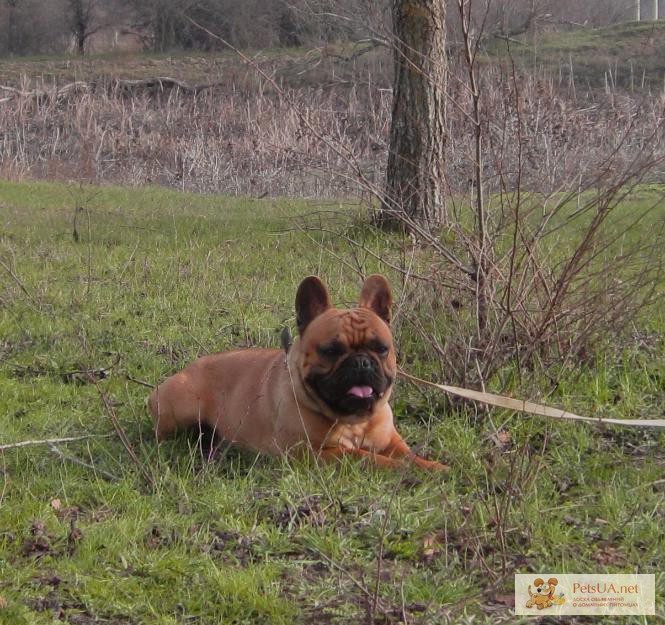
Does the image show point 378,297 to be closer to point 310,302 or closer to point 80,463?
point 310,302

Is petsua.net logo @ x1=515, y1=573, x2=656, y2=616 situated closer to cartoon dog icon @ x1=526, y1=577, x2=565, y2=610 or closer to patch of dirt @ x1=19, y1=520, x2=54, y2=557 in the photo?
cartoon dog icon @ x1=526, y1=577, x2=565, y2=610

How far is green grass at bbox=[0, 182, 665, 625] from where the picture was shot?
361cm

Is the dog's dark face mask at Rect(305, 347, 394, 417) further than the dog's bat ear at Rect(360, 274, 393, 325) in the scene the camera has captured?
No

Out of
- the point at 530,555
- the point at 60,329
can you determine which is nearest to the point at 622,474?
the point at 530,555

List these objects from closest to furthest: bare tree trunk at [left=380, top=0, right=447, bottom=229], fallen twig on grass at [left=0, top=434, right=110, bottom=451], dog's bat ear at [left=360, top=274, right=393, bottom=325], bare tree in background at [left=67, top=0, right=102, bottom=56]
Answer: fallen twig on grass at [left=0, top=434, right=110, bottom=451] < dog's bat ear at [left=360, top=274, right=393, bottom=325] < bare tree trunk at [left=380, top=0, right=447, bottom=229] < bare tree in background at [left=67, top=0, right=102, bottom=56]

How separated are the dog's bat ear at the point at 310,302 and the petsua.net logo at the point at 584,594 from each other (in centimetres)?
207

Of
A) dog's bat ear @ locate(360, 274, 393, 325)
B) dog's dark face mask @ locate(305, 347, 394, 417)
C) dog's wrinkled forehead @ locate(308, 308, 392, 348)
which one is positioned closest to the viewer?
dog's dark face mask @ locate(305, 347, 394, 417)

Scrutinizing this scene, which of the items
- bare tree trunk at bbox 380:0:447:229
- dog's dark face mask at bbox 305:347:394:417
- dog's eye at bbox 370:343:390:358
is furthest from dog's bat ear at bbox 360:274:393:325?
bare tree trunk at bbox 380:0:447:229

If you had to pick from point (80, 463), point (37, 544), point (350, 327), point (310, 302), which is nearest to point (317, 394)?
point (350, 327)

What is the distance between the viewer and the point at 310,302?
5.29m

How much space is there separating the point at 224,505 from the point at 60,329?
12.1 ft

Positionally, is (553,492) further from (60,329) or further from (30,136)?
(30,136)

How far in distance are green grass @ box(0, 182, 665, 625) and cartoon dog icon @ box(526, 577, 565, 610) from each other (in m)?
0.12

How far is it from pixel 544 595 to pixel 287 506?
4.20ft
